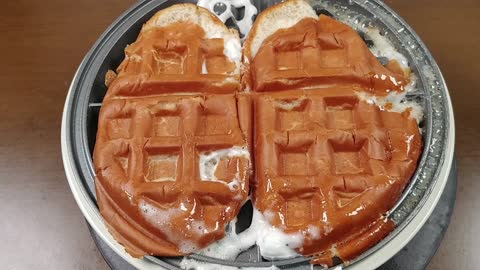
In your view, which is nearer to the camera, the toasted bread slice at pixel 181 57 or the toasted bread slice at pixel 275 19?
the toasted bread slice at pixel 181 57

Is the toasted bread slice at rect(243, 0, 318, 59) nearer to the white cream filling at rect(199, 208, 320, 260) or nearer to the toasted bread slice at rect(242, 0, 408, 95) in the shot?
the toasted bread slice at rect(242, 0, 408, 95)

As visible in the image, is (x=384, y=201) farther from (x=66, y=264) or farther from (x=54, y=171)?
(x=54, y=171)

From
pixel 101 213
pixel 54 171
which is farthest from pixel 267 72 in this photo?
pixel 54 171

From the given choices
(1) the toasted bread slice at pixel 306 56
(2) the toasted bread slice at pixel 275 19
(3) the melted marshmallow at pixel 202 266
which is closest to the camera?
(3) the melted marshmallow at pixel 202 266

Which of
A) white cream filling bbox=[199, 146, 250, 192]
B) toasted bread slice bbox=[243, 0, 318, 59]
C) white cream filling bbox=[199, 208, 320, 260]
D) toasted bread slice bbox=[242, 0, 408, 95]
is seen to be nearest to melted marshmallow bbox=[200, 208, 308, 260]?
white cream filling bbox=[199, 208, 320, 260]

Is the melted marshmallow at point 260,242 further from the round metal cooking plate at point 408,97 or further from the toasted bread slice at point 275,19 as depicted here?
the toasted bread slice at point 275,19

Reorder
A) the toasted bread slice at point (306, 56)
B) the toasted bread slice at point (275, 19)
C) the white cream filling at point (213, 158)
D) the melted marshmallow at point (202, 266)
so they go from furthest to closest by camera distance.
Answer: the toasted bread slice at point (275, 19)
the toasted bread slice at point (306, 56)
the white cream filling at point (213, 158)
the melted marshmallow at point (202, 266)

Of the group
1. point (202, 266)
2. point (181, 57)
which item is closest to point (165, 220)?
point (202, 266)

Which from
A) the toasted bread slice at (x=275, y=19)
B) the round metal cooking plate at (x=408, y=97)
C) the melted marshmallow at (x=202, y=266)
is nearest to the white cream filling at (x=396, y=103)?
the round metal cooking plate at (x=408, y=97)

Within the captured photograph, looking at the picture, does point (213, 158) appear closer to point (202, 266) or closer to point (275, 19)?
point (202, 266)
